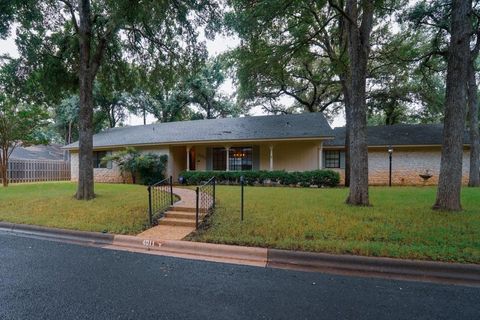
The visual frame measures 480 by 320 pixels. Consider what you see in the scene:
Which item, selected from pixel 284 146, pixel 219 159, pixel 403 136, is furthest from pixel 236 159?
pixel 403 136

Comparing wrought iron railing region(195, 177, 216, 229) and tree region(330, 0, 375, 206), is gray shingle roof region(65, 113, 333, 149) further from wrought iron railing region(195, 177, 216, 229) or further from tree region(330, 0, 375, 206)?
wrought iron railing region(195, 177, 216, 229)

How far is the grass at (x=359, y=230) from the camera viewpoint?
4.23 m

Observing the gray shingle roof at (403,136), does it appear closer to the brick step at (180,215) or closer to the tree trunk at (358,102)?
the tree trunk at (358,102)

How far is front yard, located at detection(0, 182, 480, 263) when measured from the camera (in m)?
4.34

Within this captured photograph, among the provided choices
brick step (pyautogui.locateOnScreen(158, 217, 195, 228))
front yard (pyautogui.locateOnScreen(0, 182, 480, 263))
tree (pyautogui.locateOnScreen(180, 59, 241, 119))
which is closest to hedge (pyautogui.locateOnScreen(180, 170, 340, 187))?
front yard (pyautogui.locateOnScreen(0, 182, 480, 263))

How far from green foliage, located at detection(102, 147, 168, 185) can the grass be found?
32.2 feet

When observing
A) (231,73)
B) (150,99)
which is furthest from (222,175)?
(150,99)

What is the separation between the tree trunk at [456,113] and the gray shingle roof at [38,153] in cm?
3096

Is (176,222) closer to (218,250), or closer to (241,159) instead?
(218,250)

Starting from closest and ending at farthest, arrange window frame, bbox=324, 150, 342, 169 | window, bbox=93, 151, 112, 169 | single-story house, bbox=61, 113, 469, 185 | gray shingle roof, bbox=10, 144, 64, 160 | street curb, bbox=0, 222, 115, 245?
Result: 1. street curb, bbox=0, 222, 115, 245
2. single-story house, bbox=61, 113, 469, 185
3. window frame, bbox=324, 150, 342, 169
4. window, bbox=93, 151, 112, 169
5. gray shingle roof, bbox=10, 144, 64, 160

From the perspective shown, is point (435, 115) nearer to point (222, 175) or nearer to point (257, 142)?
point (257, 142)

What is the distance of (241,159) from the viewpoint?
671 inches

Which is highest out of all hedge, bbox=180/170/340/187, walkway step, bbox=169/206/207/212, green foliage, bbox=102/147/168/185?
green foliage, bbox=102/147/168/185

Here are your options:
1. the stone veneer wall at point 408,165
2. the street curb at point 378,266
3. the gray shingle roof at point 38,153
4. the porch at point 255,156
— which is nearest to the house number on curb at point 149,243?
the street curb at point 378,266
